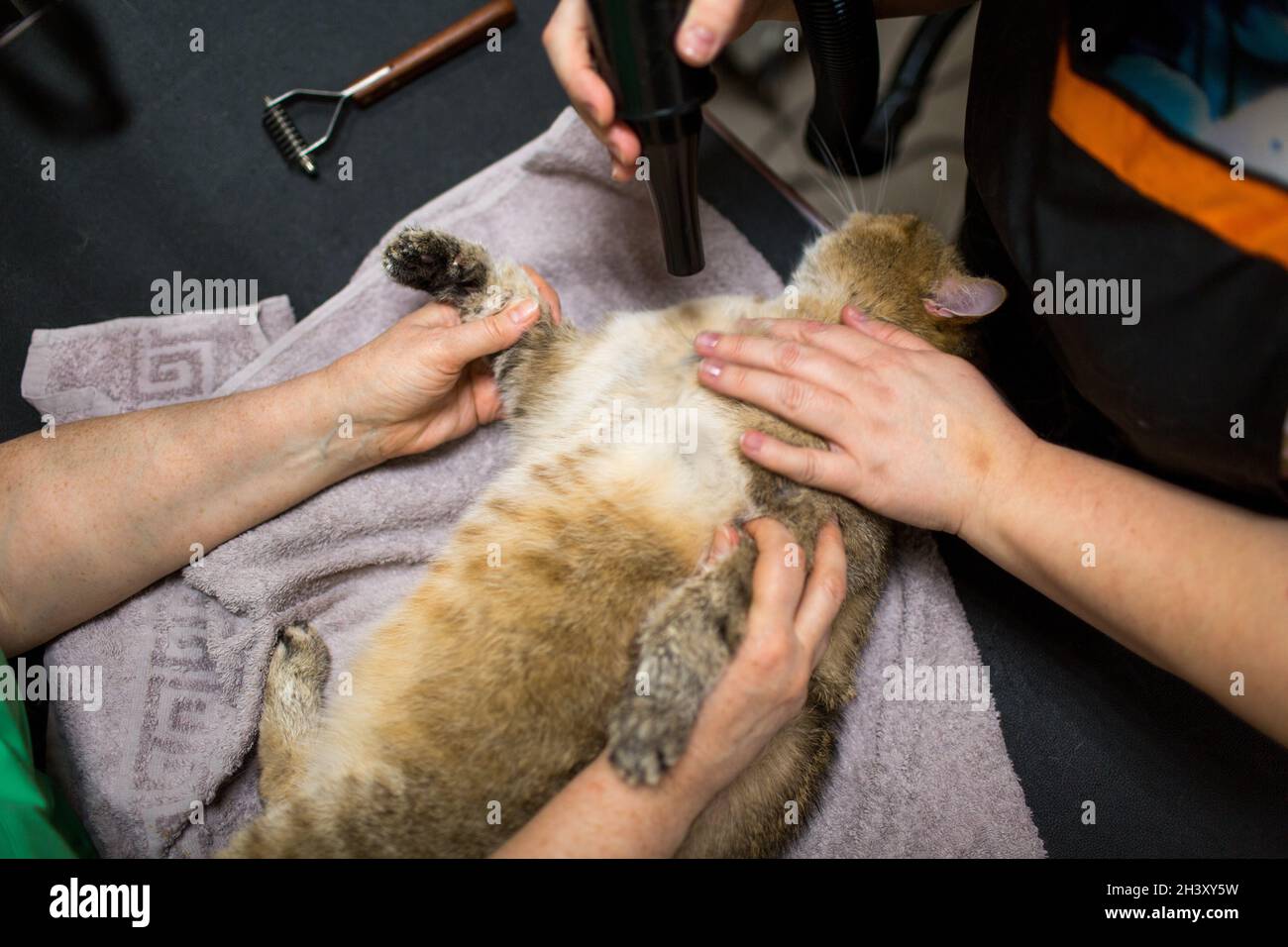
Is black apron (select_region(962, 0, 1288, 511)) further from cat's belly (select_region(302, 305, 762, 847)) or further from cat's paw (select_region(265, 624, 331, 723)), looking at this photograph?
cat's paw (select_region(265, 624, 331, 723))

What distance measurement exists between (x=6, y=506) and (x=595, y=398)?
3.46ft

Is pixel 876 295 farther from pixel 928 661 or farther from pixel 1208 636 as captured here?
pixel 1208 636

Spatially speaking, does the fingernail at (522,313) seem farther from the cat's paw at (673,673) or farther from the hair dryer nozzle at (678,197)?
the cat's paw at (673,673)

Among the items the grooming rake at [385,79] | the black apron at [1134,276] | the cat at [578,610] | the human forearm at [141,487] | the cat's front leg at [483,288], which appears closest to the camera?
the black apron at [1134,276]

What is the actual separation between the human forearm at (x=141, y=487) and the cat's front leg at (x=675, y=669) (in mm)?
760

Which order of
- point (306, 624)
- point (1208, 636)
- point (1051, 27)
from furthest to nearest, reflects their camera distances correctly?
point (306, 624), point (1051, 27), point (1208, 636)

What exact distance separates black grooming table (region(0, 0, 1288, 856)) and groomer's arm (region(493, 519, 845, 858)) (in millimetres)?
585

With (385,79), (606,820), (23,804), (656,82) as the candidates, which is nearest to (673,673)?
(606,820)

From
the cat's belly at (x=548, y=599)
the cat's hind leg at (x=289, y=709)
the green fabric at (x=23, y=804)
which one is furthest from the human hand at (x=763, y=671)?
the green fabric at (x=23, y=804)

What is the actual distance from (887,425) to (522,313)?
711 mm

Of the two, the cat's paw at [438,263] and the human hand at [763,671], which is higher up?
the cat's paw at [438,263]

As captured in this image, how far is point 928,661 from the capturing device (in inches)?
66.1

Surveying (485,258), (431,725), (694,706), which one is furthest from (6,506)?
(694,706)

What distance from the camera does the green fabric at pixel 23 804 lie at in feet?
3.84
